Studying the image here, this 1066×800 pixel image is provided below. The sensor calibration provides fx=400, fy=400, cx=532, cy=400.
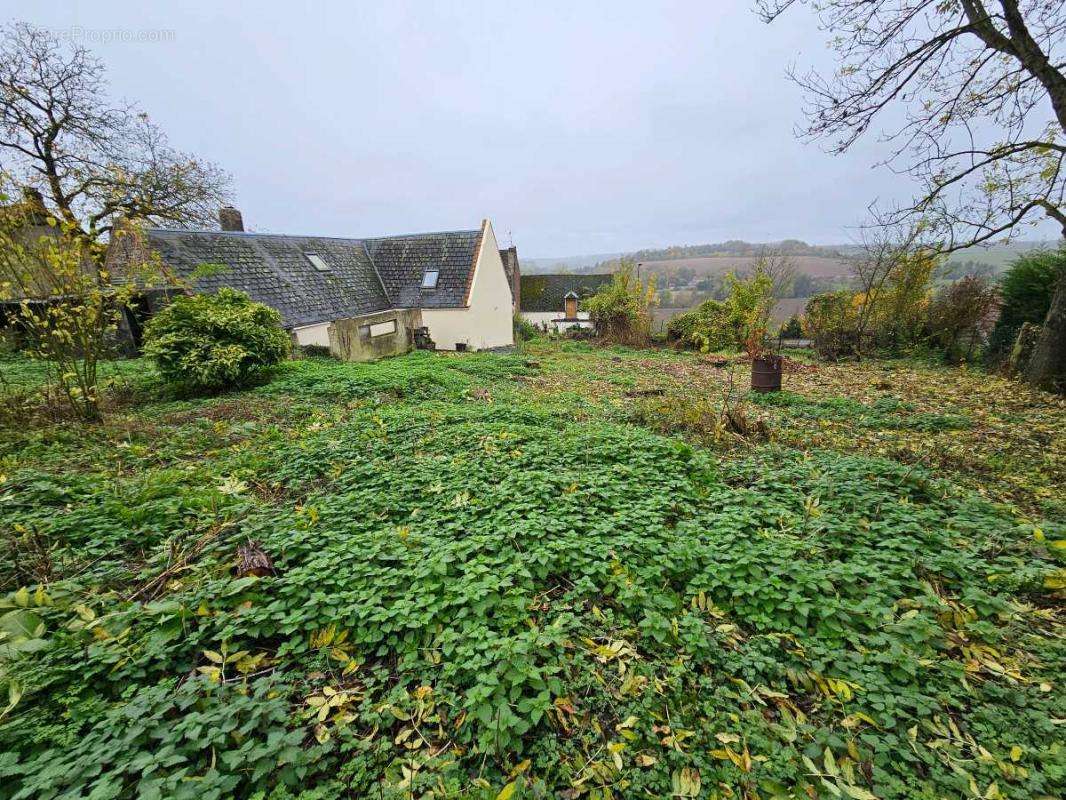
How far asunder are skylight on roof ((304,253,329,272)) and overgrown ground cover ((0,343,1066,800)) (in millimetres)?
13406

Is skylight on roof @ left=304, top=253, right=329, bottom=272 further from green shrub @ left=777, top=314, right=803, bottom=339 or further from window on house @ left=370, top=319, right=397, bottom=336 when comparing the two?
green shrub @ left=777, top=314, right=803, bottom=339

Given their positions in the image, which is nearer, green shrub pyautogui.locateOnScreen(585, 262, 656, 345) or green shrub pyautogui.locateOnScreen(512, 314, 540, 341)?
green shrub pyautogui.locateOnScreen(585, 262, 656, 345)

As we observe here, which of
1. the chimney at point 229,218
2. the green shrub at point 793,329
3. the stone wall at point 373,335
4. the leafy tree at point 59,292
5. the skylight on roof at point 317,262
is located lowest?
the green shrub at point 793,329

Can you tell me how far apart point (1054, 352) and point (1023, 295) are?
187 inches

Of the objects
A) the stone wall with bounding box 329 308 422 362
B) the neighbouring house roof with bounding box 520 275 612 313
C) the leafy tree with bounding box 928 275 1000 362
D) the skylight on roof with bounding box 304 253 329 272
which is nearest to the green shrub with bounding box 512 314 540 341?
the neighbouring house roof with bounding box 520 275 612 313

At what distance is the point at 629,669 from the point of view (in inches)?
98.0

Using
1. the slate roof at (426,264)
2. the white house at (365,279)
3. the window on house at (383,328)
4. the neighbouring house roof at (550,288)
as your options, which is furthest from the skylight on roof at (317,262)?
the neighbouring house roof at (550,288)

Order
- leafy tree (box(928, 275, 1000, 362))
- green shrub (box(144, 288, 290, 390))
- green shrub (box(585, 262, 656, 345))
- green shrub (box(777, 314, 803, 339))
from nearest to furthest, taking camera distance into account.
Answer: green shrub (box(144, 288, 290, 390)), leafy tree (box(928, 275, 1000, 362)), green shrub (box(777, 314, 803, 339)), green shrub (box(585, 262, 656, 345))

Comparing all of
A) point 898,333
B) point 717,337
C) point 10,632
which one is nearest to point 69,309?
point 10,632

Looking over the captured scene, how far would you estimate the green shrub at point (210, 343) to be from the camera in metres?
8.00

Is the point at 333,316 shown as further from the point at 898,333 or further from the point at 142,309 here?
the point at 898,333

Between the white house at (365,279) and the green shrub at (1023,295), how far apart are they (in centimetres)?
1785

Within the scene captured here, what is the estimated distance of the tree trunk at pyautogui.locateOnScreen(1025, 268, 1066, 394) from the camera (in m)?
7.85

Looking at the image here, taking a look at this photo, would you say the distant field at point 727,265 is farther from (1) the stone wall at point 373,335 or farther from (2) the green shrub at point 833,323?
(1) the stone wall at point 373,335
